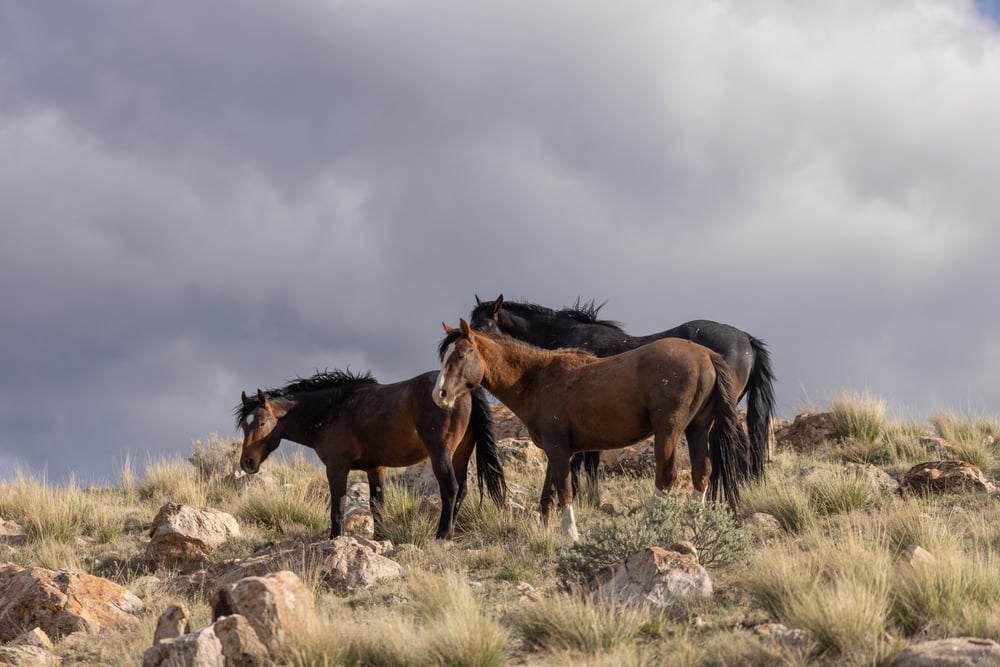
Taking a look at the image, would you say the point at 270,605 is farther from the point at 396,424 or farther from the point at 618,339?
the point at 618,339

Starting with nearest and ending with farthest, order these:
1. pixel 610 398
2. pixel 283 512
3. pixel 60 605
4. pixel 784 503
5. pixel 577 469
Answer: pixel 60 605 < pixel 610 398 < pixel 784 503 < pixel 577 469 < pixel 283 512

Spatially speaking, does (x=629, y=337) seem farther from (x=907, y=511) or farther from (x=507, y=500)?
(x=907, y=511)

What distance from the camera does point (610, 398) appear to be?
1143 cm

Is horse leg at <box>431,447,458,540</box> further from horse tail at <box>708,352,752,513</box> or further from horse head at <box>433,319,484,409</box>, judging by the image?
horse tail at <box>708,352,752,513</box>

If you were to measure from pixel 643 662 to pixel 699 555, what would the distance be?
8.82ft

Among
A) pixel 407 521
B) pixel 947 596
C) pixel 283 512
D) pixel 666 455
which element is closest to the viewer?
pixel 947 596

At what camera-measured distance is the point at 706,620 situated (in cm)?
852

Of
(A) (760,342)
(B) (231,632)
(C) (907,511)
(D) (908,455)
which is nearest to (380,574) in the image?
(B) (231,632)

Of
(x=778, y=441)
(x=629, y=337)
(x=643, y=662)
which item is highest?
(x=629, y=337)

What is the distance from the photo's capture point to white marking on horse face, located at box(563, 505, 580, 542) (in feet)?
37.3

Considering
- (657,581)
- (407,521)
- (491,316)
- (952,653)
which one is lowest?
(952,653)

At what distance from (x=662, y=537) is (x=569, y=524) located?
1.83 metres

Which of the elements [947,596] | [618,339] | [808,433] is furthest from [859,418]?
[947,596]

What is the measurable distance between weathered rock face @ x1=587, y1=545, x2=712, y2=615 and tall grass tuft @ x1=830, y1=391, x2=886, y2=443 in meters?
10.6
